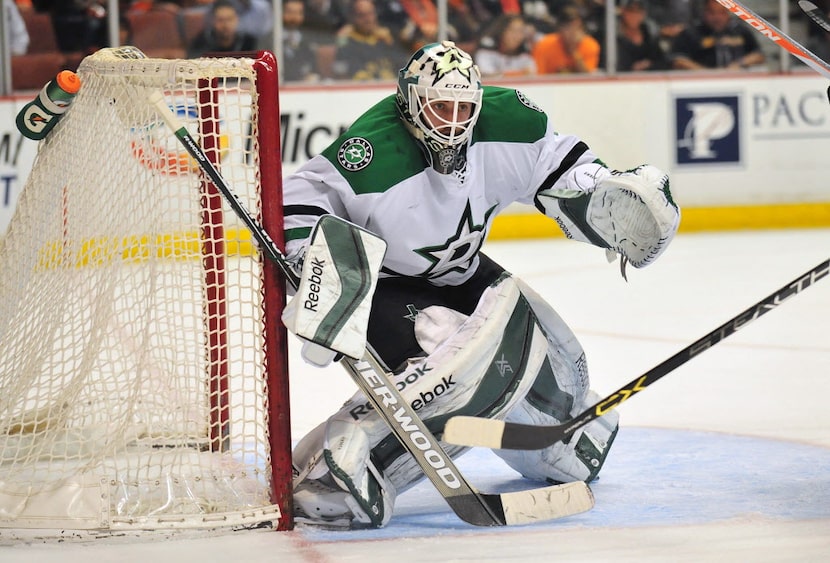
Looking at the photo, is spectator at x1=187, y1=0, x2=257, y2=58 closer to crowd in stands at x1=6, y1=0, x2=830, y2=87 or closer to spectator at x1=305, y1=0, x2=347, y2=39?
crowd in stands at x1=6, y1=0, x2=830, y2=87

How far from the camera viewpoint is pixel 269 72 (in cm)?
251

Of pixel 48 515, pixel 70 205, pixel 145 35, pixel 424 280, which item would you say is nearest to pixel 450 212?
pixel 424 280

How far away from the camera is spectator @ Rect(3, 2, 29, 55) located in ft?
21.5

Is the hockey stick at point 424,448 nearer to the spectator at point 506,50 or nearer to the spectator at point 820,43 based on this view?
the spectator at point 506,50

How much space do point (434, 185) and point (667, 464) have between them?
→ 0.85 m

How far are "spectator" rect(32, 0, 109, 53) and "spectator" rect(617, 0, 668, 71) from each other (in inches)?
103

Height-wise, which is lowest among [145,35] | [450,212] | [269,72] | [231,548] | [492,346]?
[231,548]

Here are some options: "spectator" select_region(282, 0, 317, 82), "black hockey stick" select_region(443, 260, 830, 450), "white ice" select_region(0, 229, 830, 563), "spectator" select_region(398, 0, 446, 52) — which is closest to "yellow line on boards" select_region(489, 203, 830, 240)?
"spectator" select_region(398, 0, 446, 52)

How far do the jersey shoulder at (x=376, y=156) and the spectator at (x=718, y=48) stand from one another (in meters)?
4.77

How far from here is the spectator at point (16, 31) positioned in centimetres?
655

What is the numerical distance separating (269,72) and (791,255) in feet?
13.8

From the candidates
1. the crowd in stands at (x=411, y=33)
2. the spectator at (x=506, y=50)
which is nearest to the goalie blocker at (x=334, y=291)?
the crowd in stands at (x=411, y=33)

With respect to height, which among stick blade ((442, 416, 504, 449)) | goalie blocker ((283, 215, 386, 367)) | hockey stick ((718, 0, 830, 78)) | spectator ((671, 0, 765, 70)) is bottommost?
stick blade ((442, 416, 504, 449))

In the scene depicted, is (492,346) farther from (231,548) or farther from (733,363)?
(733,363)
